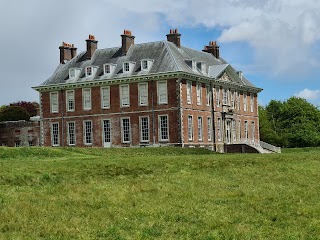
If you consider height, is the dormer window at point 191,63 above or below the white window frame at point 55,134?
above

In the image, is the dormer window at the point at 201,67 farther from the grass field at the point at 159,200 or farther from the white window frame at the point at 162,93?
the grass field at the point at 159,200

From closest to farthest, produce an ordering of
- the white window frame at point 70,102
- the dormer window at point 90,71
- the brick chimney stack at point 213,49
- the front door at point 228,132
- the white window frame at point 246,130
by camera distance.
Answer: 1. the dormer window at point 90,71
2. the white window frame at point 70,102
3. the front door at point 228,132
4. the white window frame at point 246,130
5. the brick chimney stack at point 213,49

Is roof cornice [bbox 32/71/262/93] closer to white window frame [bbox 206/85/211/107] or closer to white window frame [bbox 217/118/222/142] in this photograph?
white window frame [bbox 206/85/211/107]

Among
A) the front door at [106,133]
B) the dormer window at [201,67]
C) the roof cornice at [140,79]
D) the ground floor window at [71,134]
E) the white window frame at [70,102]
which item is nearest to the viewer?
the roof cornice at [140,79]

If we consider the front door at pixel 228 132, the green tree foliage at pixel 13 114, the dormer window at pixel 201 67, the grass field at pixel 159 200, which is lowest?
the grass field at pixel 159 200

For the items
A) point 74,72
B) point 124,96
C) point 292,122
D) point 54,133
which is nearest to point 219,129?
point 124,96

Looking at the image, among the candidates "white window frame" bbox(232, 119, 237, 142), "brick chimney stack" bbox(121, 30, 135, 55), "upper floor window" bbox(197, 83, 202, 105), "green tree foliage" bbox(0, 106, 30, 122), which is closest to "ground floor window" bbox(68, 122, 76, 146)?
"brick chimney stack" bbox(121, 30, 135, 55)

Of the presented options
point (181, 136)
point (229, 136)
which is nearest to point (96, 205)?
point (181, 136)

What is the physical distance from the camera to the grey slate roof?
52.6 meters

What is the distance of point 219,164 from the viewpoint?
931 inches

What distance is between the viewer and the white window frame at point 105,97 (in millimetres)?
54844

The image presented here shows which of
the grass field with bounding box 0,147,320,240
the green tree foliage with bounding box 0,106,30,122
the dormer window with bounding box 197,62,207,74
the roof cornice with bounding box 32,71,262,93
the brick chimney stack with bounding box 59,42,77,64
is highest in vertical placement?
the brick chimney stack with bounding box 59,42,77,64

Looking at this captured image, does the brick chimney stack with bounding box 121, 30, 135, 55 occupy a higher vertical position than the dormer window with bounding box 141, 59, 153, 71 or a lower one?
higher

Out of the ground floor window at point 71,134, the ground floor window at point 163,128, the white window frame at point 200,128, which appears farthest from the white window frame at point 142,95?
the ground floor window at point 71,134
